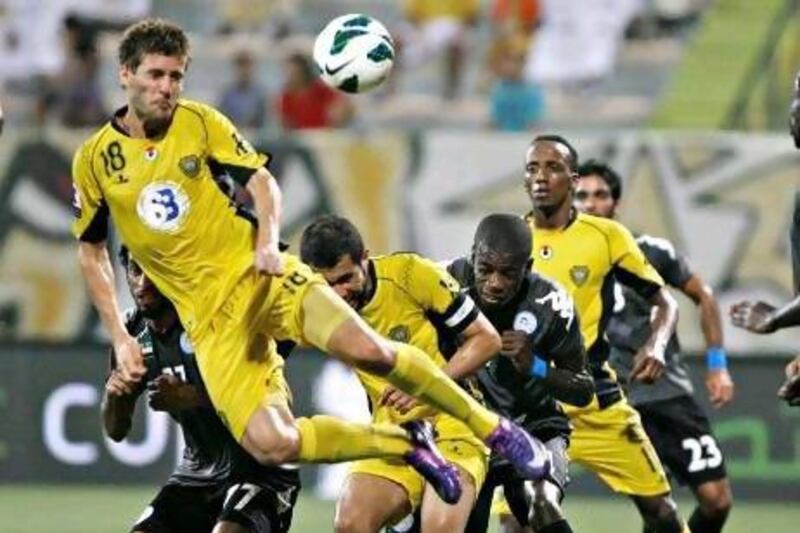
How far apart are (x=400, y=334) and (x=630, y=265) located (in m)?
1.65

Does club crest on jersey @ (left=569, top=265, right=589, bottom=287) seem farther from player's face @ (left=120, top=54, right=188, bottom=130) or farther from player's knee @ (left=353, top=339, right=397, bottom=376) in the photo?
player's face @ (left=120, top=54, right=188, bottom=130)

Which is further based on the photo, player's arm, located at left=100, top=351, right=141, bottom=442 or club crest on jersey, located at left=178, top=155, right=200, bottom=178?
club crest on jersey, located at left=178, top=155, right=200, bottom=178

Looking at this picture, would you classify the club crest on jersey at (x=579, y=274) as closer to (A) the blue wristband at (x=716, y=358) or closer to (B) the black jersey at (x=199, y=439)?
(A) the blue wristband at (x=716, y=358)

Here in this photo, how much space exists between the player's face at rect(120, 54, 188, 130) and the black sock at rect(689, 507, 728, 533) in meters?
3.53

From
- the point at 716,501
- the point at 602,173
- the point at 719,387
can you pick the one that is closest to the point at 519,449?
the point at 716,501

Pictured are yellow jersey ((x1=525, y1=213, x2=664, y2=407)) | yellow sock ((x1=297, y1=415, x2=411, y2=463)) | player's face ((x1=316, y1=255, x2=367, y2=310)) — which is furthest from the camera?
yellow jersey ((x1=525, y1=213, x2=664, y2=407))

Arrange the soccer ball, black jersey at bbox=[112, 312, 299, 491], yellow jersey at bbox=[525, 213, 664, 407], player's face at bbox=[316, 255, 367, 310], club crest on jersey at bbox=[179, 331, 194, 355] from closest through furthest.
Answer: player's face at bbox=[316, 255, 367, 310]
black jersey at bbox=[112, 312, 299, 491]
club crest on jersey at bbox=[179, 331, 194, 355]
the soccer ball
yellow jersey at bbox=[525, 213, 664, 407]

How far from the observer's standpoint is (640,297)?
10391mm

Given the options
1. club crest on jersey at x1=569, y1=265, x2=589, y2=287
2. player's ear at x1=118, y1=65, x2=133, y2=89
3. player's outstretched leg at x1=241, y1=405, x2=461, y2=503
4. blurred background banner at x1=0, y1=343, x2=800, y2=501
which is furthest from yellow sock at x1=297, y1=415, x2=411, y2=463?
blurred background banner at x1=0, y1=343, x2=800, y2=501

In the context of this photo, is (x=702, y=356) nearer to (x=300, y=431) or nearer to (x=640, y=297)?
Result: (x=640, y=297)

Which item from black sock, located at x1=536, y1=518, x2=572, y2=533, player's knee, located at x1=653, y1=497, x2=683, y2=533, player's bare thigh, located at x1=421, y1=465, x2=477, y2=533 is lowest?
player's knee, located at x1=653, y1=497, x2=683, y2=533

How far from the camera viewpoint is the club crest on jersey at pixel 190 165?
27.3ft

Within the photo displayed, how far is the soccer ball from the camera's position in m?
8.95

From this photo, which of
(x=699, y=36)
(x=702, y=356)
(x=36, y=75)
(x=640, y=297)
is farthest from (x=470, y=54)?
(x=640, y=297)
